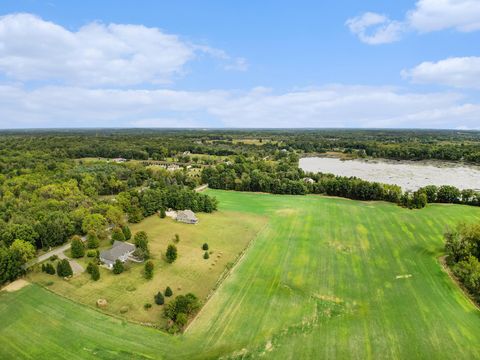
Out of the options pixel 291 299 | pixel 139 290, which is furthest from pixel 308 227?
pixel 139 290

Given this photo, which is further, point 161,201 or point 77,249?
point 161,201

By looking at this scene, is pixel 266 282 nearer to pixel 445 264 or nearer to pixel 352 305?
pixel 352 305

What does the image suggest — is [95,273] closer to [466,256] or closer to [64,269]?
[64,269]

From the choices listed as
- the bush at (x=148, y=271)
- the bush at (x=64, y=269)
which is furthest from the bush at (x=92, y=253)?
the bush at (x=148, y=271)

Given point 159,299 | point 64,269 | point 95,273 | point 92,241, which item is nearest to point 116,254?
point 95,273

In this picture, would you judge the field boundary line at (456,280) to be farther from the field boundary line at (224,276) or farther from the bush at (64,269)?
the bush at (64,269)
